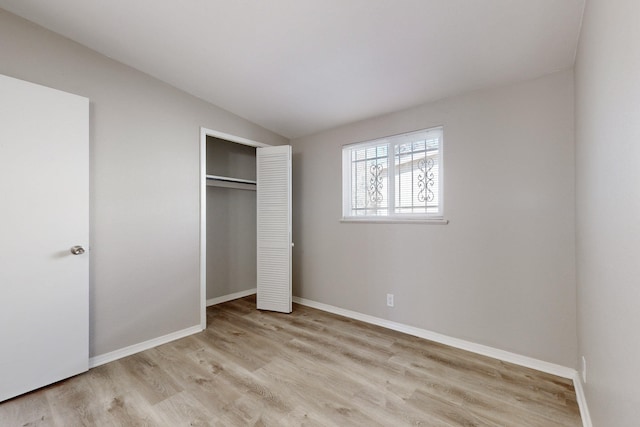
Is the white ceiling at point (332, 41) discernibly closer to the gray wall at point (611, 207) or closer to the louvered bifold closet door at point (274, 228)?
the gray wall at point (611, 207)

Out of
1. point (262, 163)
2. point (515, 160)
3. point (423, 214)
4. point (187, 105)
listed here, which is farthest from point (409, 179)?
point (187, 105)

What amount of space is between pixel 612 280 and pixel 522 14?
1513 mm

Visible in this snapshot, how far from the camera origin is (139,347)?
249 cm

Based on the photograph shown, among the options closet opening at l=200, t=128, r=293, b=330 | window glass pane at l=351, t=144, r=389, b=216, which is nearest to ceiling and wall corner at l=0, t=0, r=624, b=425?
window glass pane at l=351, t=144, r=389, b=216

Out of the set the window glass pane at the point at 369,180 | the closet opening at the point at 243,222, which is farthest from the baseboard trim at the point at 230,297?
the window glass pane at the point at 369,180

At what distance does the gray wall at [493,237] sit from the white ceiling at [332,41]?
257mm

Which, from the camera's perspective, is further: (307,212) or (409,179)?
(307,212)

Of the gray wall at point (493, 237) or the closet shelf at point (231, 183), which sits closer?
the gray wall at point (493, 237)

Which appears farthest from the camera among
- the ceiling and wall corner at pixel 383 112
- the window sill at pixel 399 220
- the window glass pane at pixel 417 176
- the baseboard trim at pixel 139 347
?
the window glass pane at pixel 417 176

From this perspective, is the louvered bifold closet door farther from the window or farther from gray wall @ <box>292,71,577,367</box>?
gray wall @ <box>292,71,577,367</box>

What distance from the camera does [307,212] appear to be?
374cm

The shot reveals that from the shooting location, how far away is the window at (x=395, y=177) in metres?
2.71

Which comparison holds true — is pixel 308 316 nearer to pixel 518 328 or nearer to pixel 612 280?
pixel 518 328

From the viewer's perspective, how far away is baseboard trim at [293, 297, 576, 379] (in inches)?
80.6
